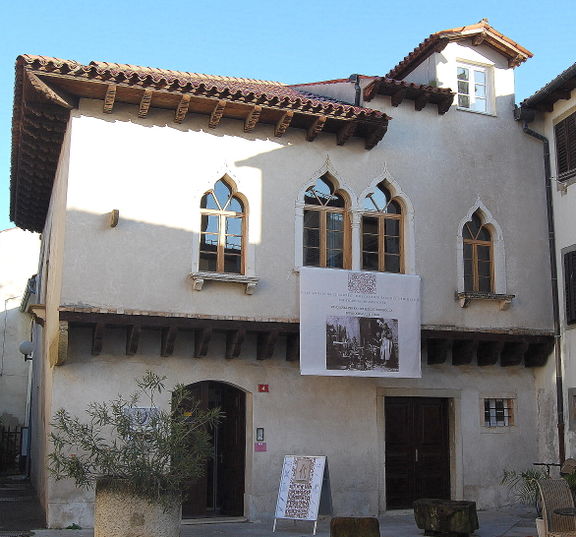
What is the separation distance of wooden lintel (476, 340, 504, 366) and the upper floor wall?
0.34 metres

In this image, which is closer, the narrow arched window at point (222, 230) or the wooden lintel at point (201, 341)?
the wooden lintel at point (201, 341)

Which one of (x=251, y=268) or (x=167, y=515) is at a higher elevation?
(x=251, y=268)

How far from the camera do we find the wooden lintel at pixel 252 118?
1341 centimetres

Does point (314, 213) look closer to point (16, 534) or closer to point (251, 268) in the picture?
point (251, 268)

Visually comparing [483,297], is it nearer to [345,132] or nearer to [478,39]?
[345,132]

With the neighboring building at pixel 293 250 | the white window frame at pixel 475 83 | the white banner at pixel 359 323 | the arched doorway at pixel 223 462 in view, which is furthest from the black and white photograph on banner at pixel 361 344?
the white window frame at pixel 475 83

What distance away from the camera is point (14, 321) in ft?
92.1

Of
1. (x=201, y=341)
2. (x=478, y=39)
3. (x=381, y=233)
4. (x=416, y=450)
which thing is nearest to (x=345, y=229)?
(x=381, y=233)

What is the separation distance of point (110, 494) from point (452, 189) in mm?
8884

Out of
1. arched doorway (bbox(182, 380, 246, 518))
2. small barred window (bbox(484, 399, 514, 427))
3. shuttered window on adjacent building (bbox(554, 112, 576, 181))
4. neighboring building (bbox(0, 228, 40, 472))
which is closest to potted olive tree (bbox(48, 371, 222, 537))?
arched doorway (bbox(182, 380, 246, 518))

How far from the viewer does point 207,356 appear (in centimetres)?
1341

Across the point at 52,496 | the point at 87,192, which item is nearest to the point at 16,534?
the point at 52,496

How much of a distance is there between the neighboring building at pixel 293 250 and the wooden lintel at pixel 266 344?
0.13 feet

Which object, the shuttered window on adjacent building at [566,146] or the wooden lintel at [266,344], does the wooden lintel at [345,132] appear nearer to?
the wooden lintel at [266,344]
